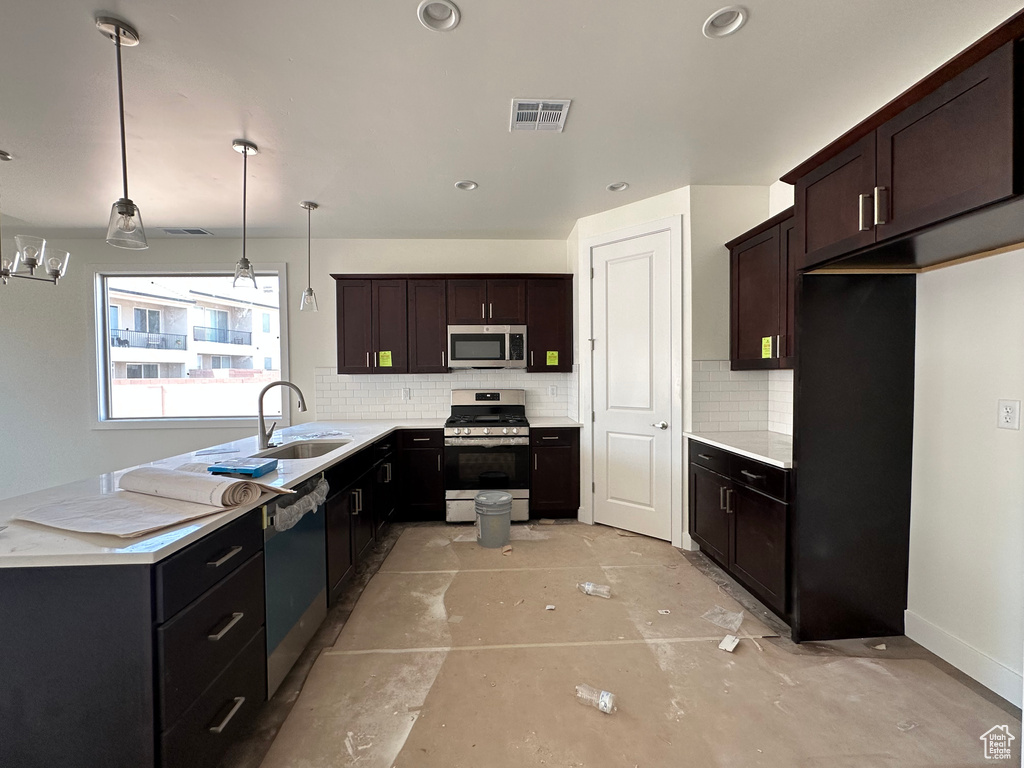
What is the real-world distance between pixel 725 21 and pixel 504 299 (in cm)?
276

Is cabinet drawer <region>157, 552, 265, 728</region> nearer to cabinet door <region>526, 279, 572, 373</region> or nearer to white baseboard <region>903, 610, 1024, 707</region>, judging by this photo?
white baseboard <region>903, 610, 1024, 707</region>

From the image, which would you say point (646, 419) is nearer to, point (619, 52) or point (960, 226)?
point (960, 226)

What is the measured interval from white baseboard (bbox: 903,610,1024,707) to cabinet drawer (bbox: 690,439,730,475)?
3.54 ft

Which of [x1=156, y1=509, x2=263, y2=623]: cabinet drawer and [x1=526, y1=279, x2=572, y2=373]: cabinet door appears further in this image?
[x1=526, y1=279, x2=572, y2=373]: cabinet door

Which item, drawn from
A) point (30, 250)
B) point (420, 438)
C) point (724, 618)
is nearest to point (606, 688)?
point (724, 618)

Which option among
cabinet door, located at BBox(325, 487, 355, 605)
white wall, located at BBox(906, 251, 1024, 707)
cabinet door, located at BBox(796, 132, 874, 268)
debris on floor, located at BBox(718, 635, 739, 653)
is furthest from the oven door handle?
white wall, located at BBox(906, 251, 1024, 707)

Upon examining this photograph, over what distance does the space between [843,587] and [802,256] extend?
165 centimetres

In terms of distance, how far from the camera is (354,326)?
13.9 ft

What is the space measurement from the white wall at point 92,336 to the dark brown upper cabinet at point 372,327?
14.2 inches

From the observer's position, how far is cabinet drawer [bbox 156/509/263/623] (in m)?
1.20

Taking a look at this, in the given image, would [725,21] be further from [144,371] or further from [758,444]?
[144,371]

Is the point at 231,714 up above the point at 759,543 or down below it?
below

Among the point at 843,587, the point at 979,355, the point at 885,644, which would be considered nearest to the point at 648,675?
the point at 843,587

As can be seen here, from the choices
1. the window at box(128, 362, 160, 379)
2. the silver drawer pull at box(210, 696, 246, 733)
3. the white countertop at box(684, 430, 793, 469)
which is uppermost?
the window at box(128, 362, 160, 379)
